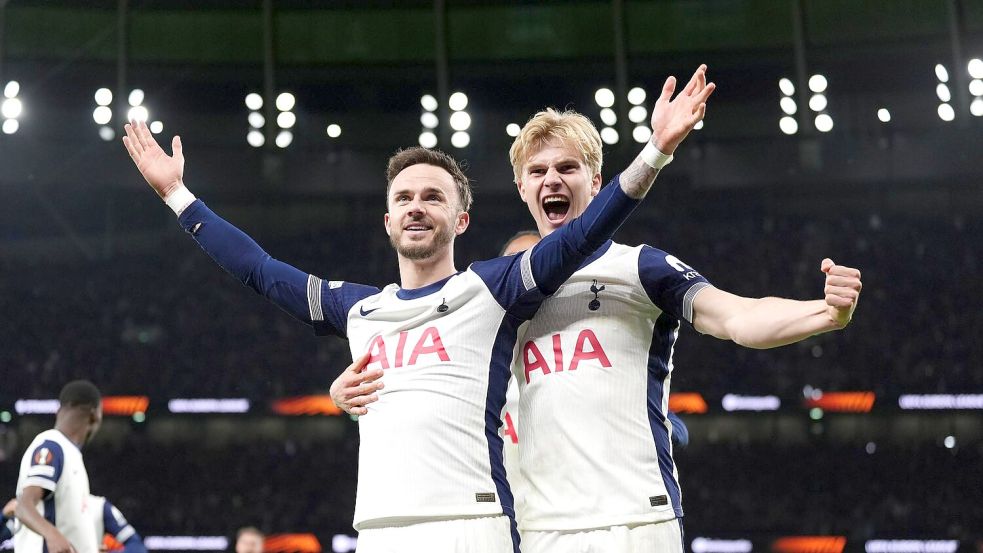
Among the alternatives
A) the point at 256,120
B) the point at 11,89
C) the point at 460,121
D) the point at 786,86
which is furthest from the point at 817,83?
the point at 11,89

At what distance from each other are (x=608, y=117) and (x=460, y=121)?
1714mm

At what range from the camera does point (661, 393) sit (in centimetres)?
278

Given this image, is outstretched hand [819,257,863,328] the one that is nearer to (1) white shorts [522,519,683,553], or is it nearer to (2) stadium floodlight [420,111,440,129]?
(1) white shorts [522,519,683,553]

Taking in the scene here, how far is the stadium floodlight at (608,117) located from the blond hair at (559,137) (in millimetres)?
9183

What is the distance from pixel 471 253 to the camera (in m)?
14.5

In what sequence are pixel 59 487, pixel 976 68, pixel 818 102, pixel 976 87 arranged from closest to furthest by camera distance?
pixel 59 487
pixel 976 68
pixel 976 87
pixel 818 102

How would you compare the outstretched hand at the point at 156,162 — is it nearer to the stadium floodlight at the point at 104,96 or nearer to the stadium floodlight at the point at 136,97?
the stadium floodlight at the point at 136,97

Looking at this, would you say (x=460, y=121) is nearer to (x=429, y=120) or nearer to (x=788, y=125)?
(x=429, y=120)

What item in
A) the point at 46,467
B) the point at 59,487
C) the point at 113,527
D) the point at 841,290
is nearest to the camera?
the point at 841,290

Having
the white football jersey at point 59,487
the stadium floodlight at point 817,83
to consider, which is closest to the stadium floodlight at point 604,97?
the stadium floodlight at point 817,83

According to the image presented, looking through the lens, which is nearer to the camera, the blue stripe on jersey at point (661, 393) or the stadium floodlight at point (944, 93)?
the blue stripe on jersey at point (661, 393)

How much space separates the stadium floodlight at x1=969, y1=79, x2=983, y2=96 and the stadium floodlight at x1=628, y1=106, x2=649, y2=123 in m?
3.46

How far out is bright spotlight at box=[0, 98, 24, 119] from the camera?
A: 1225 centimetres

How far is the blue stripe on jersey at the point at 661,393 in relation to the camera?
2.70 m
